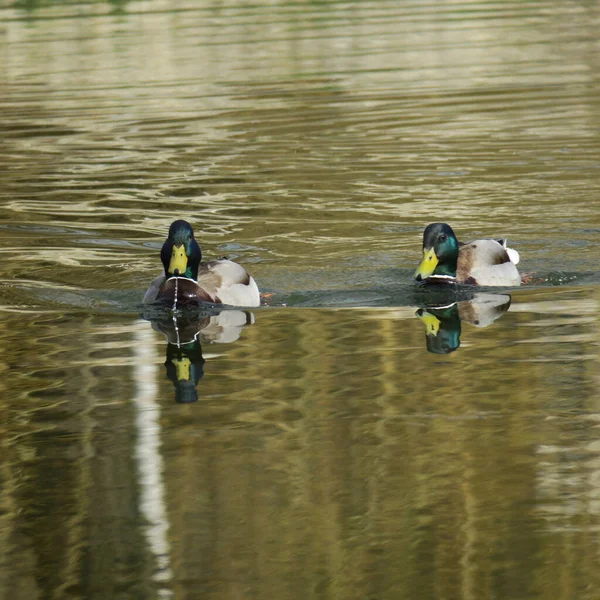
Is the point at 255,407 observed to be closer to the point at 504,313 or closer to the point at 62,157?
the point at 504,313

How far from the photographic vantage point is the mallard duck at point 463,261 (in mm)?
11320

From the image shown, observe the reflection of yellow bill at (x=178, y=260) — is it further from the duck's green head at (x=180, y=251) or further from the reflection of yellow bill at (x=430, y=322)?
the reflection of yellow bill at (x=430, y=322)

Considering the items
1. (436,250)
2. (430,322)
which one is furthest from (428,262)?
(430,322)

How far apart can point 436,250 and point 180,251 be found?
198 centimetres

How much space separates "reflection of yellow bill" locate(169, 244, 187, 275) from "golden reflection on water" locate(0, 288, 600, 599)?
86 cm

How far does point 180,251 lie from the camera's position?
10844 mm

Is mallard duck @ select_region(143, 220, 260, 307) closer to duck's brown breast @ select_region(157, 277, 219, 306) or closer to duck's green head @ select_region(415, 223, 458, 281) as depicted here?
duck's brown breast @ select_region(157, 277, 219, 306)

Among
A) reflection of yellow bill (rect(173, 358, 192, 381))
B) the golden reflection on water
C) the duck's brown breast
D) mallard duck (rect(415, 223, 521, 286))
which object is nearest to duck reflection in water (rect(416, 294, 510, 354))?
the golden reflection on water

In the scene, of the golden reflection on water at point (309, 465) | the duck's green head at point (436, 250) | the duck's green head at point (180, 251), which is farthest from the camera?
the duck's green head at point (436, 250)

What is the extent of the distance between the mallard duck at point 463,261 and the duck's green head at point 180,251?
5.83 feet

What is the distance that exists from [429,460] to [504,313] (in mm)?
3587

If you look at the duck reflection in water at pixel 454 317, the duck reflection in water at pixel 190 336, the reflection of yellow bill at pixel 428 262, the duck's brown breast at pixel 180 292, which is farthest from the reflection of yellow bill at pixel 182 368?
the reflection of yellow bill at pixel 428 262

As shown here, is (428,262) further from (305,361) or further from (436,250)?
(305,361)

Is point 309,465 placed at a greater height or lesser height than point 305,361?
lesser
